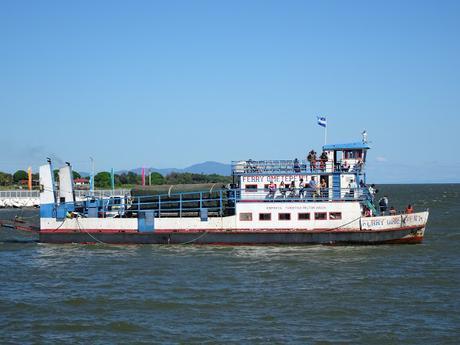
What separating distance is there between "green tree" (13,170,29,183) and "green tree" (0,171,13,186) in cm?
112

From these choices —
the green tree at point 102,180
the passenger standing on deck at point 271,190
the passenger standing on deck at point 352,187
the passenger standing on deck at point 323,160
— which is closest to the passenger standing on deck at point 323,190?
the passenger standing on deck at point 323,160

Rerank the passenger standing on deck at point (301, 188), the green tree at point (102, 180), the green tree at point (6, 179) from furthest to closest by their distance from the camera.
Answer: the green tree at point (6, 179), the green tree at point (102, 180), the passenger standing on deck at point (301, 188)

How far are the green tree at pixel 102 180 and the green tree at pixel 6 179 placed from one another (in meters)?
19.1

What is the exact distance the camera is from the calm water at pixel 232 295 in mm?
18812

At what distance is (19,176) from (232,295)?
399 ft

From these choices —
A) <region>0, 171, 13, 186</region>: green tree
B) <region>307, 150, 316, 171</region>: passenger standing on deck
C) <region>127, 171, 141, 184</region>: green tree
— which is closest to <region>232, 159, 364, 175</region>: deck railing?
<region>307, 150, 316, 171</region>: passenger standing on deck

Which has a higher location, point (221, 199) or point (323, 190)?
point (323, 190)

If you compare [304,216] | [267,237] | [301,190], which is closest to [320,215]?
[304,216]

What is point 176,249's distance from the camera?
114 feet

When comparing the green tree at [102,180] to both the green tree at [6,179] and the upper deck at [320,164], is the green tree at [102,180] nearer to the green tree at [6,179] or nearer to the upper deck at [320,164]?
the green tree at [6,179]

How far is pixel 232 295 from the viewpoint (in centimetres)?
2344

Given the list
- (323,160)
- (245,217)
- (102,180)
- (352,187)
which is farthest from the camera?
(102,180)

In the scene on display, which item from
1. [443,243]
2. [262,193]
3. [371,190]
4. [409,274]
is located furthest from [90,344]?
[443,243]

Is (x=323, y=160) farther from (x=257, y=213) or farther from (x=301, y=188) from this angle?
(x=257, y=213)
